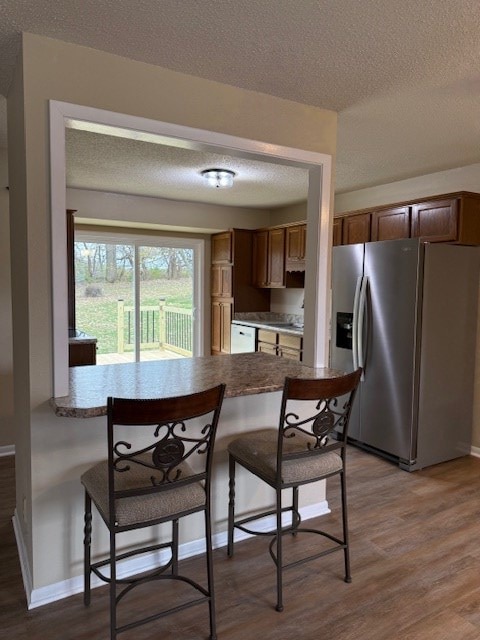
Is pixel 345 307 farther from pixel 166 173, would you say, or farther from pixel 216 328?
pixel 216 328

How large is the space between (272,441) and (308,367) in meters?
0.61

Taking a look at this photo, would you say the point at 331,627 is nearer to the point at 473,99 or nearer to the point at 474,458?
the point at 474,458

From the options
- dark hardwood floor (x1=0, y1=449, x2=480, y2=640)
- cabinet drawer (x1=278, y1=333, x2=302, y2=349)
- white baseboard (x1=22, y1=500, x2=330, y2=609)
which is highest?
cabinet drawer (x1=278, y1=333, x2=302, y2=349)

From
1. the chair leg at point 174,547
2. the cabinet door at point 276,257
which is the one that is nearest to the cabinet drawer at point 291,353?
the cabinet door at point 276,257

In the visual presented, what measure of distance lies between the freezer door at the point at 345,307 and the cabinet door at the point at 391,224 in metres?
0.29

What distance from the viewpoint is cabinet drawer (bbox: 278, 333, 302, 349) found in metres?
4.58

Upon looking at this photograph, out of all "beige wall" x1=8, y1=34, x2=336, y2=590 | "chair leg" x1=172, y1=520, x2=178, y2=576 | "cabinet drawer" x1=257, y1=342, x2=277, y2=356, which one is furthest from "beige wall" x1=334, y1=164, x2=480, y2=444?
"chair leg" x1=172, y1=520, x2=178, y2=576

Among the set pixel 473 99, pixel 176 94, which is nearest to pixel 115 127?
pixel 176 94

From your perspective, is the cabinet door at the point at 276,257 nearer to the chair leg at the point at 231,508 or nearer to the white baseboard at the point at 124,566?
the white baseboard at the point at 124,566

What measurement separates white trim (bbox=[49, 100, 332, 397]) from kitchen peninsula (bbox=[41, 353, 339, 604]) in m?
0.22

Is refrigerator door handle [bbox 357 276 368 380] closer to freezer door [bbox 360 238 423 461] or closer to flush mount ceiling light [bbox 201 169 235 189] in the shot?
freezer door [bbox 360 238 423 461]

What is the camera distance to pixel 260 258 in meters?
5.69

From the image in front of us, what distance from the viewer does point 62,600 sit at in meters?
2.01

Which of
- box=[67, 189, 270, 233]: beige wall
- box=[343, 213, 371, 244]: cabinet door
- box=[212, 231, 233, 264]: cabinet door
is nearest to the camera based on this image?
box=[343, 213, 371, 244]: cabinet door
